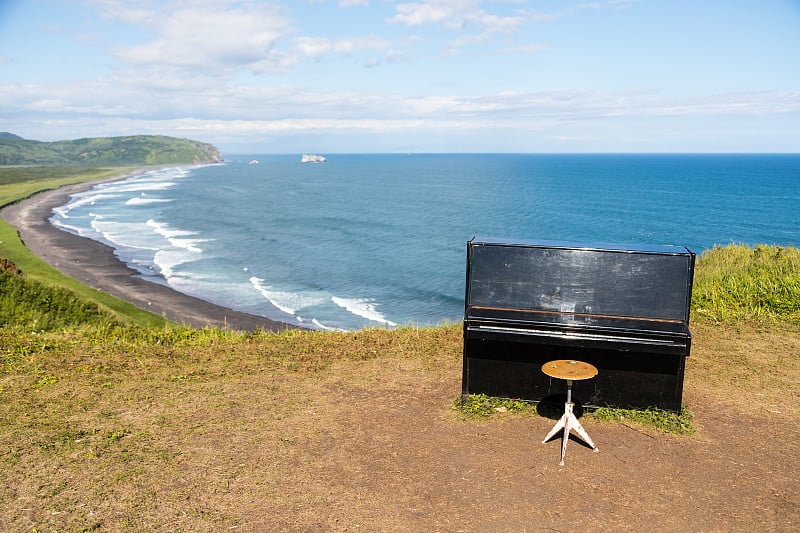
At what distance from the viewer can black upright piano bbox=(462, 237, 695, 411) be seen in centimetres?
806

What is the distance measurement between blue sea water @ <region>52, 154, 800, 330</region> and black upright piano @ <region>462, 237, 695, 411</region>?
40.8ft

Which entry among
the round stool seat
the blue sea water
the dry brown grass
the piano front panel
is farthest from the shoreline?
the round stool seat

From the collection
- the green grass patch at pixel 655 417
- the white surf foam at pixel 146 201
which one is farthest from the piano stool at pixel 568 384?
the white surf foam at pixel 146 201

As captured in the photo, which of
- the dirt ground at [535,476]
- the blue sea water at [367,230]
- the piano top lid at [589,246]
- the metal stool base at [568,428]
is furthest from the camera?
the blue sea water at [367,230]

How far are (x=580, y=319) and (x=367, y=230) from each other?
62.7m

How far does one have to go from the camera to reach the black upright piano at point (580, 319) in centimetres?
806

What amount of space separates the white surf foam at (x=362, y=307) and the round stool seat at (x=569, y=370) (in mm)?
28040

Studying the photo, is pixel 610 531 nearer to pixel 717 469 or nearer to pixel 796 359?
pixel 717 469

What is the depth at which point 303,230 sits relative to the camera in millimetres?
70062

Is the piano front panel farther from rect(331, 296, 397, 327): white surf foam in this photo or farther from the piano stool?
rect(331, 296, 397, 327): white surf foam

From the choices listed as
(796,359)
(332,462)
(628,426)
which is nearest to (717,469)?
(628,426)

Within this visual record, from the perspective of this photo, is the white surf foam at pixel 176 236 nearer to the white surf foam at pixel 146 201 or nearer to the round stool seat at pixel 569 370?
the white surf foam at pixel 146 201

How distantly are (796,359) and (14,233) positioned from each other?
2613 inches

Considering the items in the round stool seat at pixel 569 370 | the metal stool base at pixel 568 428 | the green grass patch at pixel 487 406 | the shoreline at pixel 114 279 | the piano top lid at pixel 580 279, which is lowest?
the shoreline at pixel 114 279
